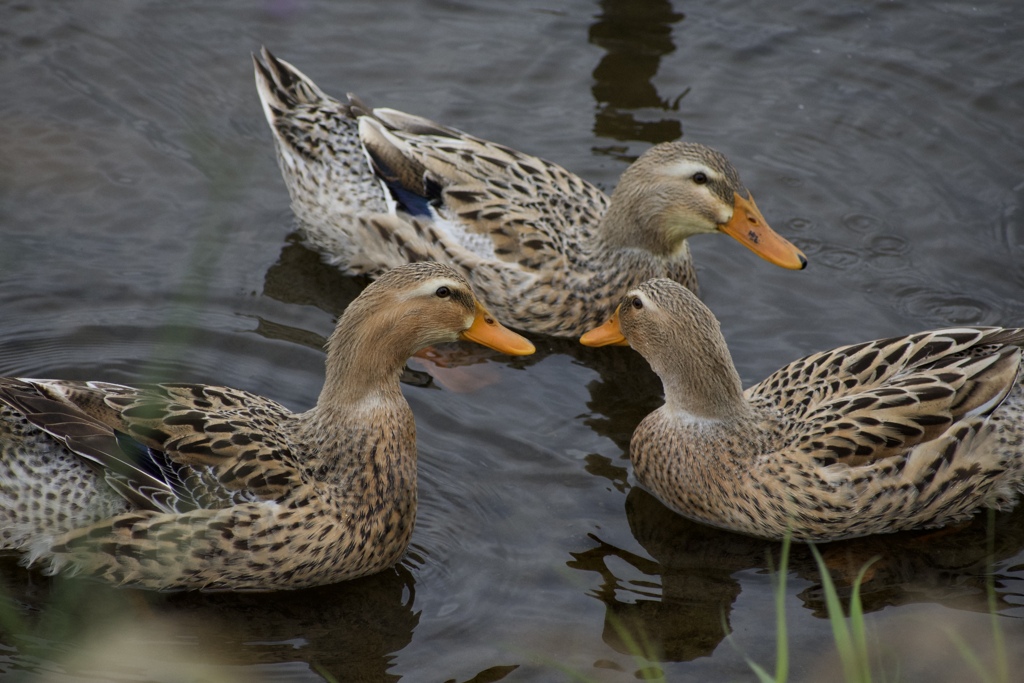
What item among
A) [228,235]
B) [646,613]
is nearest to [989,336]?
[646,613]

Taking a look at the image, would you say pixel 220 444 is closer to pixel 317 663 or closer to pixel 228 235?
pixel 317 663

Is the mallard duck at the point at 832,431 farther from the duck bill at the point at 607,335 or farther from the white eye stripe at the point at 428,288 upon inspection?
the white eye stripe at the point at 428,288

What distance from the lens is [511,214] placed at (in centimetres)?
805

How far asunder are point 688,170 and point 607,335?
1269 mm

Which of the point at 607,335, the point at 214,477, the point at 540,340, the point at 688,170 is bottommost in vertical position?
the point at 540,340

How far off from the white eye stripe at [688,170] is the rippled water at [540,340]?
1020 mm

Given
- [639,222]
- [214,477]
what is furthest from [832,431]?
[214,477]

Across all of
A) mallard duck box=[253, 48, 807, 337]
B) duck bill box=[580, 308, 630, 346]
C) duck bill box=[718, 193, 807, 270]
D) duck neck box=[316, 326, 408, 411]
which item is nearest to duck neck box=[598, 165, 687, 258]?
mallard duck box=[253, 48, 807, 337]

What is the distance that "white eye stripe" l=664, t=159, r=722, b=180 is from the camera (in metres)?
7.59

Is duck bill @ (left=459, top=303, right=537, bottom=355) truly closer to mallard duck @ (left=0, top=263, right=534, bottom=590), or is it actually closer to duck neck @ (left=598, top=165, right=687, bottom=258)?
mallard duck @ (left=0, top=263, right=534, bottom=590)

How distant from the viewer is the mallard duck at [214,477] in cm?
561

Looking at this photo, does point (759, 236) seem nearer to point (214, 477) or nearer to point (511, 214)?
point (511, 214)

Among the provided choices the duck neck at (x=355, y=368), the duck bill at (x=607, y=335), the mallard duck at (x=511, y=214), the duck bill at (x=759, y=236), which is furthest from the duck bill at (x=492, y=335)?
the duck bill at (x=759, y=236)

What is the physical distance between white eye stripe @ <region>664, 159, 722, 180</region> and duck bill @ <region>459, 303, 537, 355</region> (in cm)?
180
